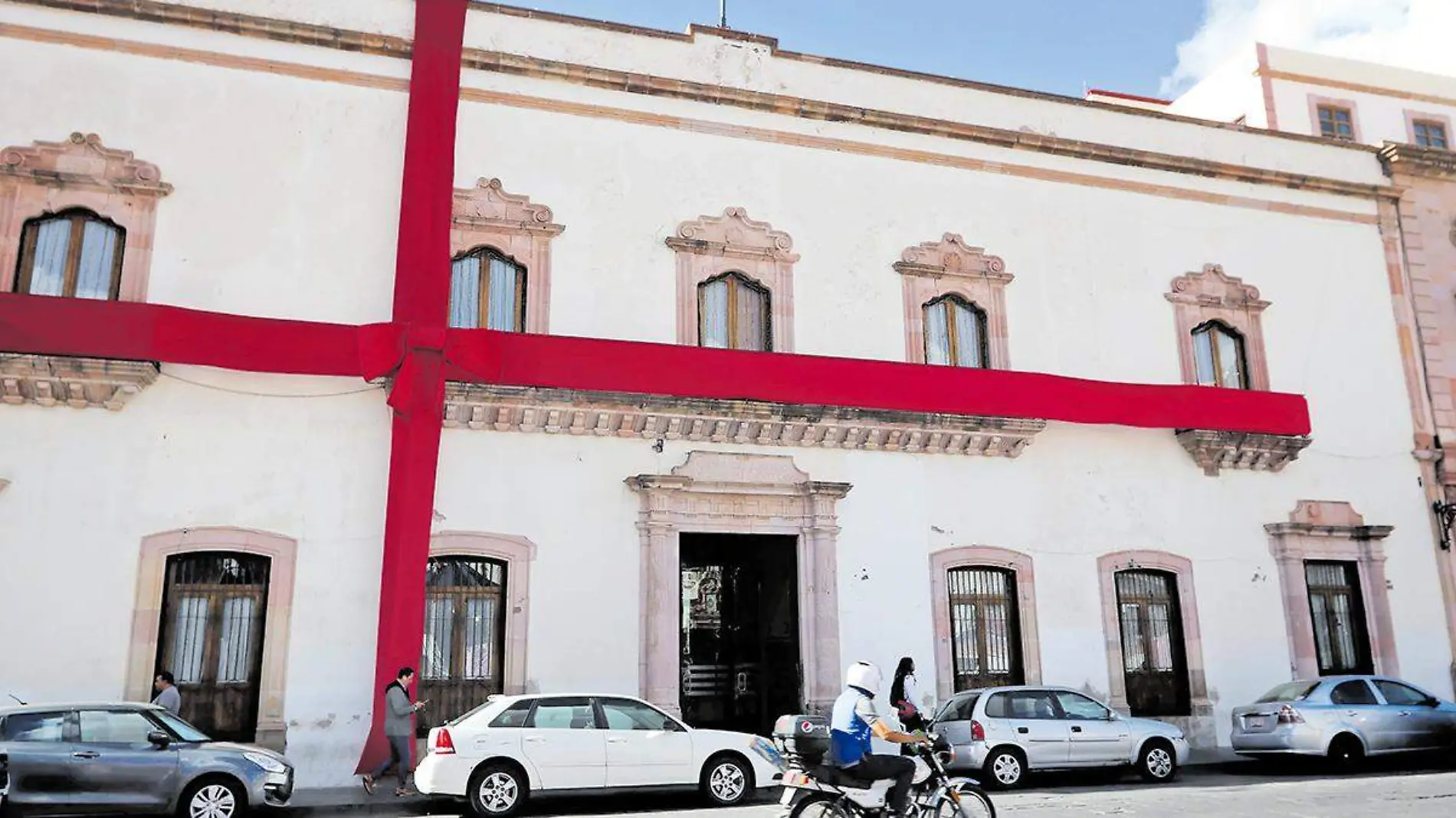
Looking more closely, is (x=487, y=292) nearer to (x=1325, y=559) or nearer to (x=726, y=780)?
(x=726, y=780)

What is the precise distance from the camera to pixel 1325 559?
18.8 meters

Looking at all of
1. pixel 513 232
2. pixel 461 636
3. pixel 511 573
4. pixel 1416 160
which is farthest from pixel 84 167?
pixel 1416 160

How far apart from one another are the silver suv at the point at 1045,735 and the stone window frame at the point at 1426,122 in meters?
22.0

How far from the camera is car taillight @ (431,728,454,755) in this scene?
11.5m

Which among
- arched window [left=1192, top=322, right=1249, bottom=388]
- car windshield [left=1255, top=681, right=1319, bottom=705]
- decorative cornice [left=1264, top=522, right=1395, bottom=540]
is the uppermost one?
arched window [left=1192, top=322, right=1249, bottom=388]

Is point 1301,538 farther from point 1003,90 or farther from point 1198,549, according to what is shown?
point 1003,90

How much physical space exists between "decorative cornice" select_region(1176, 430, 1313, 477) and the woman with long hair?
20.3ft

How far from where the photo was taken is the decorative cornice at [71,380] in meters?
13.3

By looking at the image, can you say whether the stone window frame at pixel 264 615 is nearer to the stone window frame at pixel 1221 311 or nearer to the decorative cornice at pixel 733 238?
the decorative cornice at pixel 733 238

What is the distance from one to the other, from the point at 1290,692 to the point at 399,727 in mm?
11974

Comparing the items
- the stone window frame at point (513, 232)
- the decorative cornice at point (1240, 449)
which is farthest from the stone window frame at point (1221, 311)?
the stone window frame at point (513, 232)

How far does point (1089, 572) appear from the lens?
17375 mm

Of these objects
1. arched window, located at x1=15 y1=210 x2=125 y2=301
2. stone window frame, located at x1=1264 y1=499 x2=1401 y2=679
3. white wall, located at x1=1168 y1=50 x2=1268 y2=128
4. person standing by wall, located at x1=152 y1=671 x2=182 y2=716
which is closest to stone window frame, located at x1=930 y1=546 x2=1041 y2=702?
stone window frame, located at x1=1264 y1=499 x2=1401 y2=679

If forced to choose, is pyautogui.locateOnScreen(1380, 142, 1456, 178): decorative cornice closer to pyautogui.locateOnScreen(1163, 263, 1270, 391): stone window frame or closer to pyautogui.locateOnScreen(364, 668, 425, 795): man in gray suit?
pyautogui.locateOnScreen(1163, 263, 1270, 391): stone window frame
